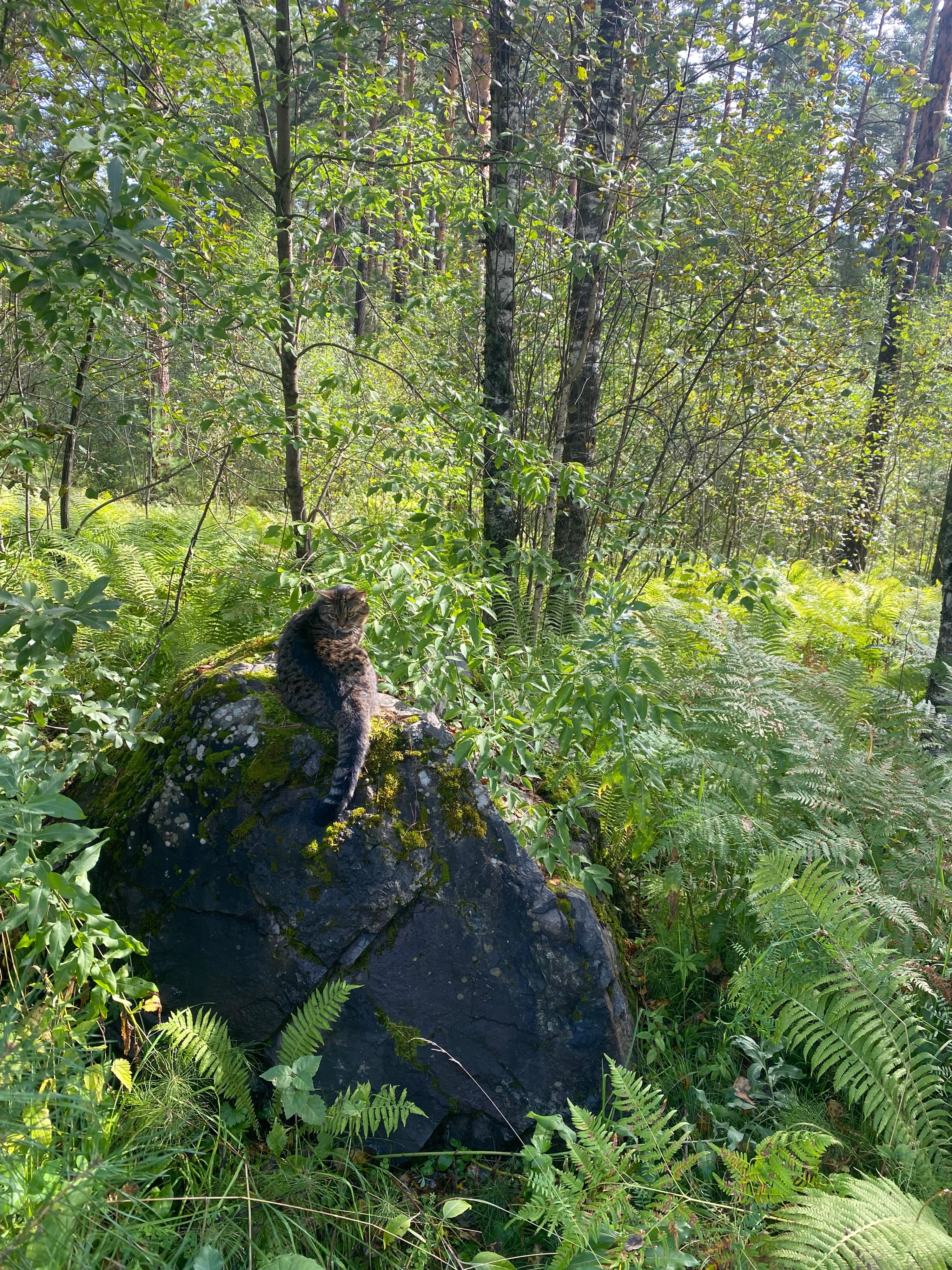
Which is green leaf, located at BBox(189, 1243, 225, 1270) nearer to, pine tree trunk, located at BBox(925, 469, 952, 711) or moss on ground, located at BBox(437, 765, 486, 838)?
moss on ground, located at BBox(437, 765, 486, 838)

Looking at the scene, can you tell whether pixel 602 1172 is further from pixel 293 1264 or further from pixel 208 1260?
pixel 208 1260

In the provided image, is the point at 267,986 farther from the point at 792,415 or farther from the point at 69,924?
the point at 792,415

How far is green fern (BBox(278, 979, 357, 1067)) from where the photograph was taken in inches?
106

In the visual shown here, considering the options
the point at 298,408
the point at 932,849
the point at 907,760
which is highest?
the point at 298,408

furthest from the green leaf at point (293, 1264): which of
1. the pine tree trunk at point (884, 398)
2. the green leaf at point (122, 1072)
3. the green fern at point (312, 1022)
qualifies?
the pine tree trunk at point (884, 398)

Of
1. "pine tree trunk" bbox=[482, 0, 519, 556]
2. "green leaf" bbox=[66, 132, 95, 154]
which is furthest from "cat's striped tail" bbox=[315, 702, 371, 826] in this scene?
"green leaf" bbox=[66, 132, 95, 154]

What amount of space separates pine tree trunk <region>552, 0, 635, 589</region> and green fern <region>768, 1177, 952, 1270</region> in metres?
3.75

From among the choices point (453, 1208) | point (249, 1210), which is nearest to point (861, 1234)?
point (453, 1208)

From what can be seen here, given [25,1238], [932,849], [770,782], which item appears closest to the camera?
[25,1238]

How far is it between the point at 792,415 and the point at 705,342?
3.13 meters

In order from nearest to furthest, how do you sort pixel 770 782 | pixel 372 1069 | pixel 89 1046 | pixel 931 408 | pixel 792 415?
pixel 89 1046 < pixel 372 1069 < pixel 770 782 < pixel 792 415 < pixel 931 408

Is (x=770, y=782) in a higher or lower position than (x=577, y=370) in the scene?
lower

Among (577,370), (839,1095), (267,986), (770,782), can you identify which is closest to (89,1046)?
(267,986)

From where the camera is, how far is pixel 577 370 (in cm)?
604
